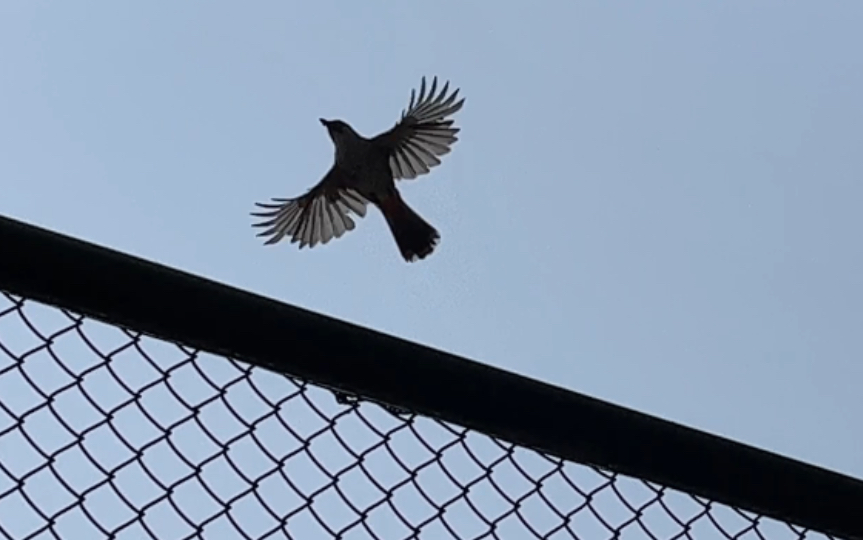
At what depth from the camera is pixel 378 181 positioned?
13.7 ft

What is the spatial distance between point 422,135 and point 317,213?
1.24 ft

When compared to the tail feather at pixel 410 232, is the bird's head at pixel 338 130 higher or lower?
higher

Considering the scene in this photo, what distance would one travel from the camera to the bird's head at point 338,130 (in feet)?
14.1

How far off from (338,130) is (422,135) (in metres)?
0.51

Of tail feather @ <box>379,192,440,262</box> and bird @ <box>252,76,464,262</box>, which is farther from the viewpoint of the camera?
tail feather @ <box>379,192,440,262</box>

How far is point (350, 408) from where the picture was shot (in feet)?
3.85

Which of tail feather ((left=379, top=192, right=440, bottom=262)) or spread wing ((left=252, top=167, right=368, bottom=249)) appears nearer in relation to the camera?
spread wing ((left=252, top=167, right=368, bottom=249))

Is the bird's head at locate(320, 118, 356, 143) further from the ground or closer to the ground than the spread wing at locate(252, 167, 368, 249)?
further from the ground

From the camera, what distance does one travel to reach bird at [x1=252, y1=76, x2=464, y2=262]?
148 inches

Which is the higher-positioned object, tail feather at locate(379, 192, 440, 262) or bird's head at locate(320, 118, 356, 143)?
bird's head at locate(320, 118, 356, 143)

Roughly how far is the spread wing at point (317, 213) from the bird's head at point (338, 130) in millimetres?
174

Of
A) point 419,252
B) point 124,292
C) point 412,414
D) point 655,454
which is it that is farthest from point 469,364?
point 419,252

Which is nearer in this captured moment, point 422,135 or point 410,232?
point 422,135

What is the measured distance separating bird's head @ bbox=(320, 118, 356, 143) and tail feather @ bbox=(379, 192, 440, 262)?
0.26m
